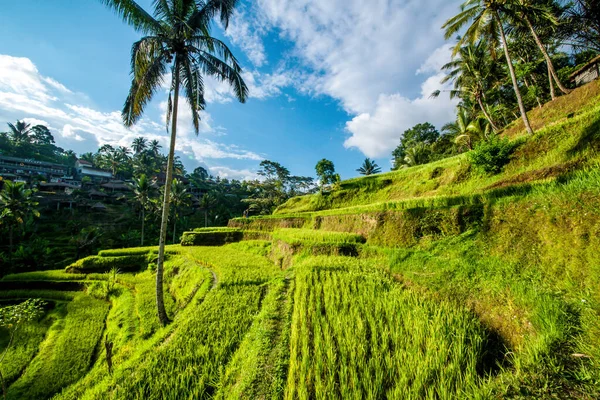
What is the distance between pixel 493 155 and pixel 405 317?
8183 mm

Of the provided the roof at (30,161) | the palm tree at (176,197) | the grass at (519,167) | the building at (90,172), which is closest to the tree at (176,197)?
the palm tree at (176,197)

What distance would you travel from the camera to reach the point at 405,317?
3693 mm

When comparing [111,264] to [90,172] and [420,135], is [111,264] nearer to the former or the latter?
[420,135]

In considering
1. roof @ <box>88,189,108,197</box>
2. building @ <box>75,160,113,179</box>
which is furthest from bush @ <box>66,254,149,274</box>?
building @ <box>75,160,113,179</box>

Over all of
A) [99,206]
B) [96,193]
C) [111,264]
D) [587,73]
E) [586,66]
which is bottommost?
[111,264]

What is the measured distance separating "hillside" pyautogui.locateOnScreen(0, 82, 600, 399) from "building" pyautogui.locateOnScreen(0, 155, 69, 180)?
57.2 m

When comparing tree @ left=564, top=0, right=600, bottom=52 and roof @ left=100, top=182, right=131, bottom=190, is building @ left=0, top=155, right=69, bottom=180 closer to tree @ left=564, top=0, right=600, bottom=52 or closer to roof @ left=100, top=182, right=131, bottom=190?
roof @ left=100, top=182, right=131, bottom=190

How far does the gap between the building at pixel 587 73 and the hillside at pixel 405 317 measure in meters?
14.7

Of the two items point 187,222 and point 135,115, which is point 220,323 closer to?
point 135,115

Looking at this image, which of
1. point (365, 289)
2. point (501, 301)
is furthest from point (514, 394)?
point (365, 289)

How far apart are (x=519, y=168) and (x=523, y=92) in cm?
2281

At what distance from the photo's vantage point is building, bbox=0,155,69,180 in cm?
4225

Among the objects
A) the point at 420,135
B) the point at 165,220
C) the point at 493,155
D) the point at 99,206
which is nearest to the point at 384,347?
the point at 165,220

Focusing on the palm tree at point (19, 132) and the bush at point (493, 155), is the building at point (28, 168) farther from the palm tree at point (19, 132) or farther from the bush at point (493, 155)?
the bush at point (493, 155)
